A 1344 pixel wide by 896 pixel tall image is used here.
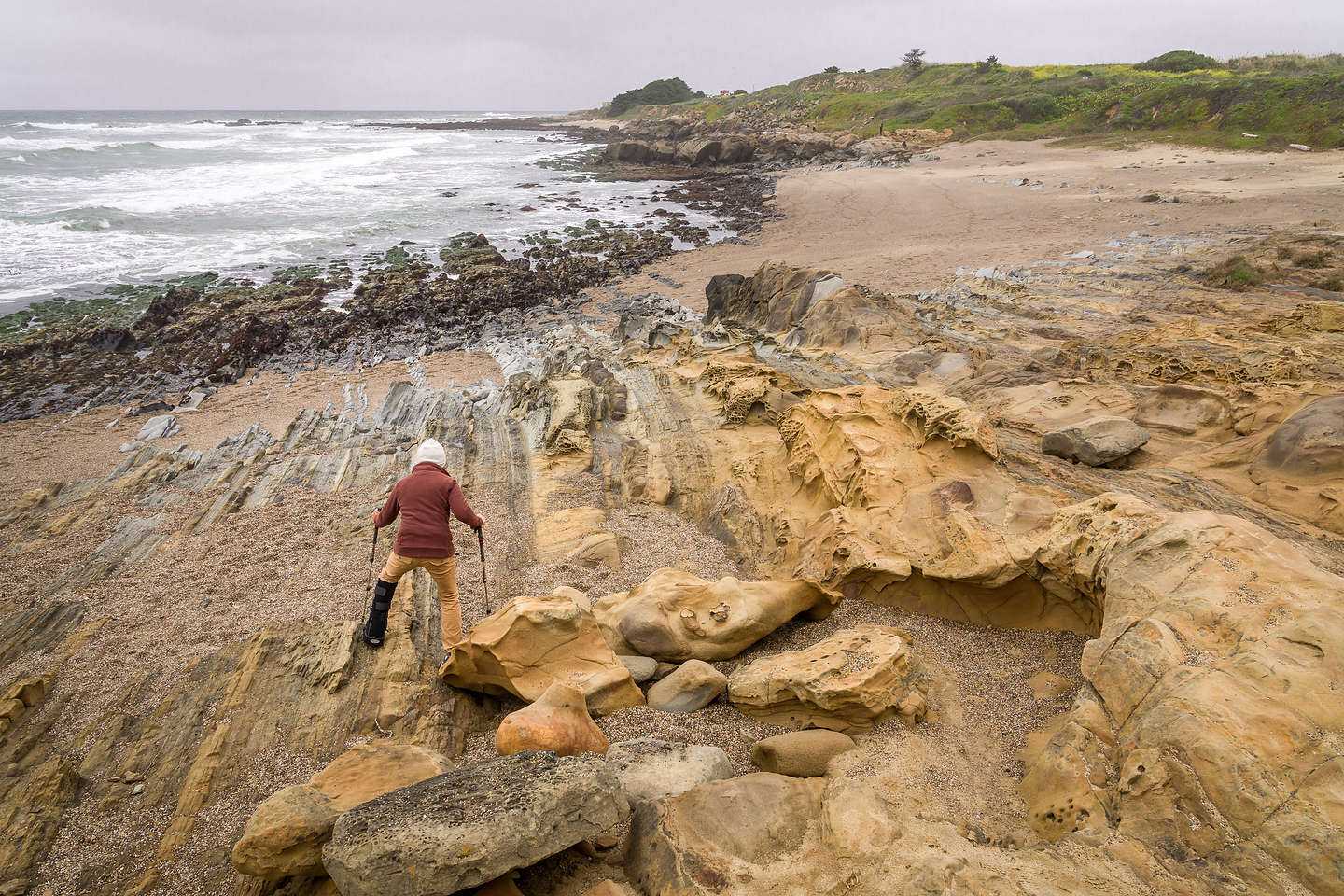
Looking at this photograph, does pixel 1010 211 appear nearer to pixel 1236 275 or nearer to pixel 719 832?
pixel 1236 275

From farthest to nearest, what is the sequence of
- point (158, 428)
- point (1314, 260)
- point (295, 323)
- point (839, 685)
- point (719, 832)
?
point (295, 323)
point (1314, 260)
point (158, 428)
point (839, 685)
point (719, 832)

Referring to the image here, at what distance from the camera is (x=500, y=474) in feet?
29.5

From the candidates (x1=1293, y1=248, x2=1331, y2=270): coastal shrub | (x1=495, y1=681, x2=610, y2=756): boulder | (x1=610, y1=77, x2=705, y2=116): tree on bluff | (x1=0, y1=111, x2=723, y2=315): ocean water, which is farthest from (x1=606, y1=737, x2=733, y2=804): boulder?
(x1=610, y1=77, x2=705, y2=116): tree on bluff

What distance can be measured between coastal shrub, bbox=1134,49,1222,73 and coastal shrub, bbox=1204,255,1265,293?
54.9 meters

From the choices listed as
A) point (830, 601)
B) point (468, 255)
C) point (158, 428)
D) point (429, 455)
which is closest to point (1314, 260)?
point (830, 601)

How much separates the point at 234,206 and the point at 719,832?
40.8 meters

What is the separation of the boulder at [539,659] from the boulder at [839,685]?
883 mm

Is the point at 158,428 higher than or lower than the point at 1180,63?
lower

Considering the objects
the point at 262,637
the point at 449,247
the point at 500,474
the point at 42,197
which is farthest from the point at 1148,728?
the point at 42,197

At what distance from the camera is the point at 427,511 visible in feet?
16.7

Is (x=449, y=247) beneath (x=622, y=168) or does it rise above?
beneath

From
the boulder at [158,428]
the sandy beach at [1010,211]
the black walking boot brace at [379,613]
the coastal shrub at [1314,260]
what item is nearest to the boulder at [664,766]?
the black walking boot brace at [379,613]

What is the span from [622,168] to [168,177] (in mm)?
29796

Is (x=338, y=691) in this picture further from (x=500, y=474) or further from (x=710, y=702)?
(x=500, y=474)
